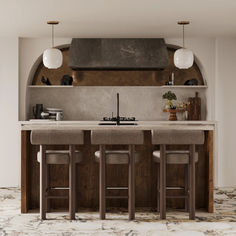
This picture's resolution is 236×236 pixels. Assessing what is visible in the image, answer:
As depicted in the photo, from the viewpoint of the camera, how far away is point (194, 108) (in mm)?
8258

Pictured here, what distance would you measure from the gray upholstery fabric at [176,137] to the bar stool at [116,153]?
0.17 m

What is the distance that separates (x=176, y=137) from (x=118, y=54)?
298 centimetres

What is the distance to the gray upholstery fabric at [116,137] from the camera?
17.3 ft

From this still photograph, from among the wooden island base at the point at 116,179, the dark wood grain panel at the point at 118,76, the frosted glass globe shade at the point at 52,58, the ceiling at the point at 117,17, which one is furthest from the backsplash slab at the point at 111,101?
the wooden island base at the point at 116,179

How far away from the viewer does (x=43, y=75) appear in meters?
8.42

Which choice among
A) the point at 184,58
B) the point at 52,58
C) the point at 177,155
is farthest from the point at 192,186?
the point at 52,58

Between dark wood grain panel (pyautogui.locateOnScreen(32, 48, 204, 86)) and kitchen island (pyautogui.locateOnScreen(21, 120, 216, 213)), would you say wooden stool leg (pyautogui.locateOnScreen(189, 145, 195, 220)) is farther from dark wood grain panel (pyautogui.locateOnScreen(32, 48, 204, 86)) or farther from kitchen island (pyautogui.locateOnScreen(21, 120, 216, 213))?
dark wood grain panel (pyautogui.locateOnScreen(32, 48, 204, 86))

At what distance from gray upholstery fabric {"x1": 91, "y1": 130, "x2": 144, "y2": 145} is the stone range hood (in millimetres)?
2781

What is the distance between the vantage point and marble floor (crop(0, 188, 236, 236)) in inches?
191

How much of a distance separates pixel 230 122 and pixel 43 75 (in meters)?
3.28

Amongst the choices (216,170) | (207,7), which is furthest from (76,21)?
(216,170)

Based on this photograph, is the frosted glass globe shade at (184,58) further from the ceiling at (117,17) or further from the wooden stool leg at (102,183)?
the wooden stool leg at (102,183)

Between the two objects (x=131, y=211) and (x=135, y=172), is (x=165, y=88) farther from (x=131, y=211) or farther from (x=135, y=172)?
A: (x=131, y=211)

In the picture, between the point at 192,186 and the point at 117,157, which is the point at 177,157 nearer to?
Result: the point at 192,186
